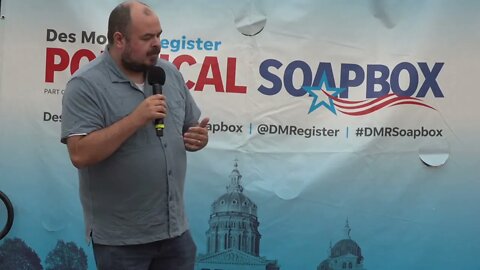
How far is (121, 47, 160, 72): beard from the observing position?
2475mm

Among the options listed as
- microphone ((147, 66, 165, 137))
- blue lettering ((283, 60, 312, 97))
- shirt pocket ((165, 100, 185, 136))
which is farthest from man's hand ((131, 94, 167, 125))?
blue lettering ((283, 60, 312, 97))

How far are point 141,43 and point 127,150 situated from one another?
421mm

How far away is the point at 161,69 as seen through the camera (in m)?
2.57

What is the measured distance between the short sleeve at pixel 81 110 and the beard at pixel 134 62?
177 millimetres

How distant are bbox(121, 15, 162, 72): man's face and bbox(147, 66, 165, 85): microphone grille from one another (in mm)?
31

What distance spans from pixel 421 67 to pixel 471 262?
1.21 metres

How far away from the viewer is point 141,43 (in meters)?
2.46

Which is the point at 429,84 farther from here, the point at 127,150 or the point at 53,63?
the point at 53,63

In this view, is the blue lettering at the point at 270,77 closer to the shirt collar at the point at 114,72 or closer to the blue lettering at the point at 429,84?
the blue lettering at the point at 429,84

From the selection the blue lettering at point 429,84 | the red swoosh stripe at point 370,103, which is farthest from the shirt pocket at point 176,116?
the blue lettering at point 429,84

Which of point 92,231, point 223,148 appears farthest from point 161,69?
point 223,148

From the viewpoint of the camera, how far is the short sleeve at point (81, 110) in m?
2.36

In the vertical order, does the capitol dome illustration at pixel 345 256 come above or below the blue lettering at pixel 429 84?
below

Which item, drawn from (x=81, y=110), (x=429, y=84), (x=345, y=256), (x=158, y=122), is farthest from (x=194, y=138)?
(x=429, y=84)
